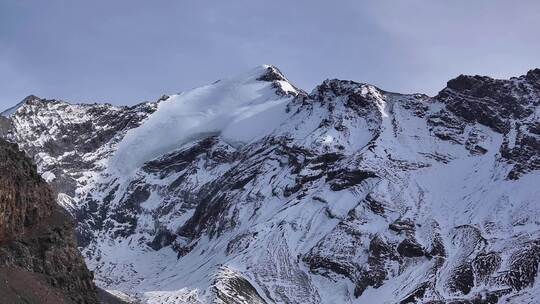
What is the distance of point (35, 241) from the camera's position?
117 meters

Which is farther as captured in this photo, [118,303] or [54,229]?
[118,303]

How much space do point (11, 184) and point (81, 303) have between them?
628 inches

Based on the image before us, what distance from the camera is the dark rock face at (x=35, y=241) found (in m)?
110

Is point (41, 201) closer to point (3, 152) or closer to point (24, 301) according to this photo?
point (3, 152)

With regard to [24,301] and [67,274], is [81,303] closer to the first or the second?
[67,274]

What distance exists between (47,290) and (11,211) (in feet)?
38.1

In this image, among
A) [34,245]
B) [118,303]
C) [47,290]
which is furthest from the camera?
[118,303]

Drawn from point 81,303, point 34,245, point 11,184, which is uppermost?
point 11,184

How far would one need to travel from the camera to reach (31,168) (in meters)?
126

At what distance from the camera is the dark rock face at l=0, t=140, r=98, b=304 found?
4328 inches

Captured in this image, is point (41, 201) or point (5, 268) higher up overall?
point (41, 201)

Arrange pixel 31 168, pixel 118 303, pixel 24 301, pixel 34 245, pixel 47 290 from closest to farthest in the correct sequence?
pixel 24 301
pixel 47 290
pixel 34 245
pixel 31 168
pixel 118 303

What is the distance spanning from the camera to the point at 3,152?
394 ft

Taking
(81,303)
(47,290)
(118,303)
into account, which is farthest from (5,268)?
(118,303)
